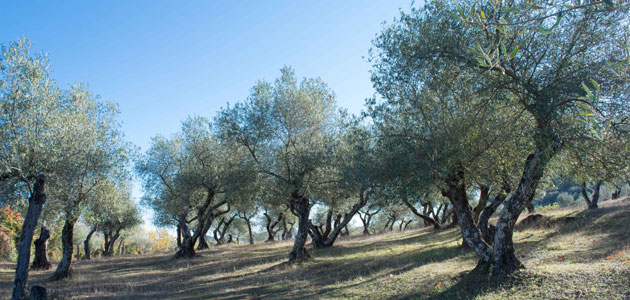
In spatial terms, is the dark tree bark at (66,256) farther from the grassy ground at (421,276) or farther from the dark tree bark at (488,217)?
the dark tree bark at (488,217)

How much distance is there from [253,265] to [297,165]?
8.07 meters

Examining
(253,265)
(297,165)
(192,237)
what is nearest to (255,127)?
(297,165)

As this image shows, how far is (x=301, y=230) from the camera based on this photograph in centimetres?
2330

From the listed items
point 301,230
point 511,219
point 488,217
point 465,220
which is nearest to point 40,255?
point 301,230

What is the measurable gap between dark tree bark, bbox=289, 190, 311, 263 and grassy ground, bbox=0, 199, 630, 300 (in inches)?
39.6

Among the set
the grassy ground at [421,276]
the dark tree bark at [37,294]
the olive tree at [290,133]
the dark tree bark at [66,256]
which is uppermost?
the olive tree at [290,133]

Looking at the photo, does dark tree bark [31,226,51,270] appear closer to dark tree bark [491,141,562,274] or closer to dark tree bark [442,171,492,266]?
dark tree bark [442,171,492,266]

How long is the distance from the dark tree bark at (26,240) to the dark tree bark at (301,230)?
1339cm

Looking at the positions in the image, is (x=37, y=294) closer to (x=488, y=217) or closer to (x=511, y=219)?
(x=511, y=219)

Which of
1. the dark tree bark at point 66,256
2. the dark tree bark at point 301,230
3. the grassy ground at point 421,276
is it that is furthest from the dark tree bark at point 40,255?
the dark tree bark at point 301,230

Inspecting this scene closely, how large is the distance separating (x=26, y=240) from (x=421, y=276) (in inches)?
687

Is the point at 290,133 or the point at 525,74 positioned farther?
the point at 290,133

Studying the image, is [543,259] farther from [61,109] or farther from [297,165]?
[61,109]

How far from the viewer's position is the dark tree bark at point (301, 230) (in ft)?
75.5
